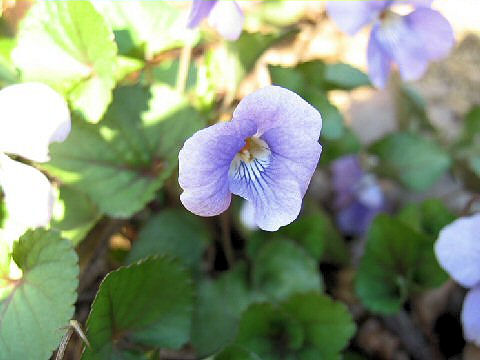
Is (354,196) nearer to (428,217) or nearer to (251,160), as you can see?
(428,217)

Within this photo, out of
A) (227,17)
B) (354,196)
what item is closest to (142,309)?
(227,17)

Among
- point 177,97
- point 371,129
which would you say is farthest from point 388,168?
point 177,97

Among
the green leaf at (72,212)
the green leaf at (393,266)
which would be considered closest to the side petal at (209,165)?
the green leaf at (72,212)

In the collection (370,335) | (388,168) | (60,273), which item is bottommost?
(370,335)

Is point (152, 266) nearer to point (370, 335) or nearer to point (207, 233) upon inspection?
point (207, 233)

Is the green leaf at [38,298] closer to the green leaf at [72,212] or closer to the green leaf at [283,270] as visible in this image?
the green leaf at [72,212]

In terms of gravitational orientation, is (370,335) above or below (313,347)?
below
